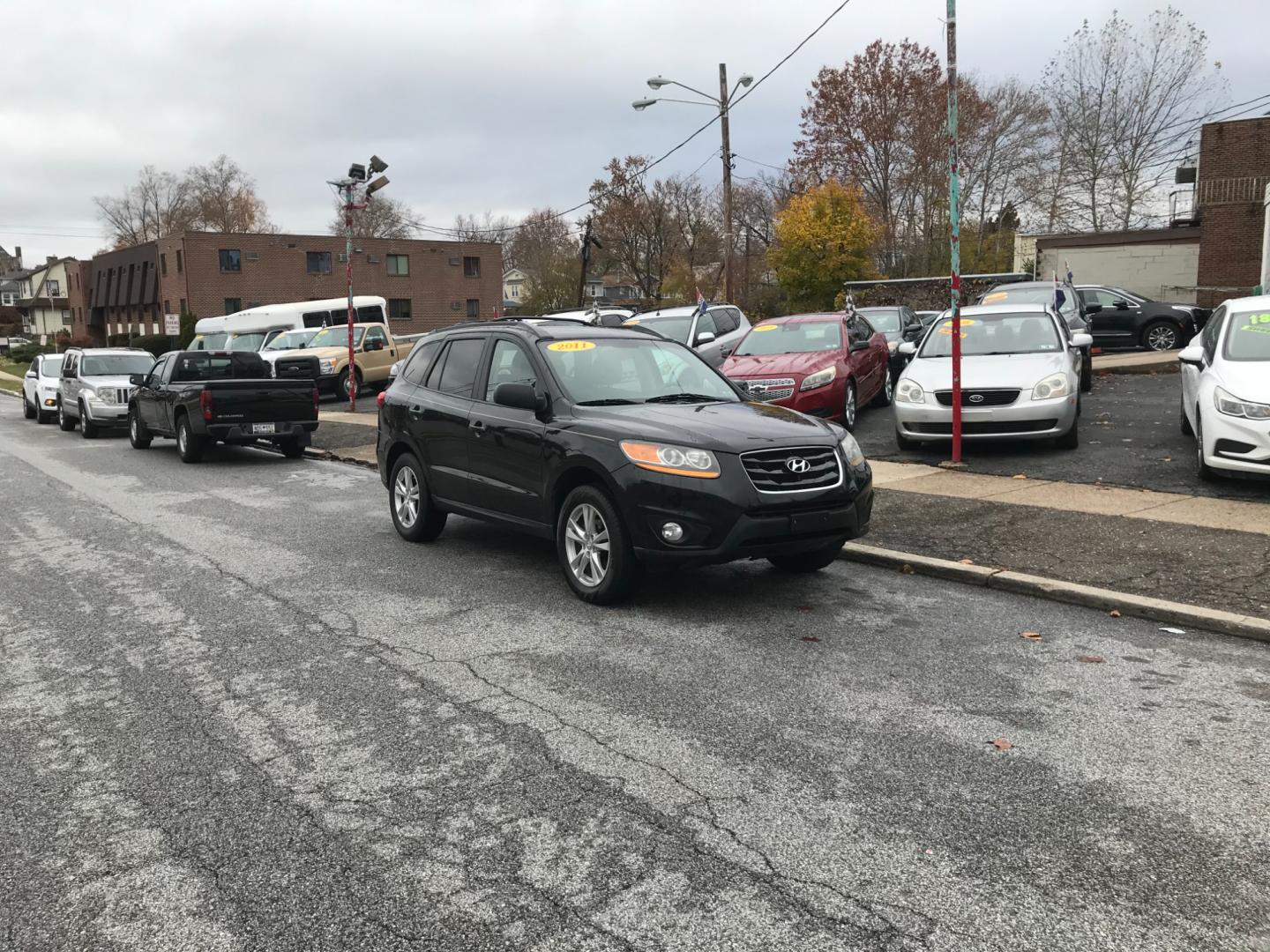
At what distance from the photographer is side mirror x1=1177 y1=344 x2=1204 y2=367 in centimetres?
1021

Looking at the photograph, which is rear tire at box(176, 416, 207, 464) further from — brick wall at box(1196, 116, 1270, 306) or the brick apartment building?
the brick apartment building

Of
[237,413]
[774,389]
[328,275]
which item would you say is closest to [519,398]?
[774,389]

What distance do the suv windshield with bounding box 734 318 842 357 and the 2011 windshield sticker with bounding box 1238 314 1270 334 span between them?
5.58 m

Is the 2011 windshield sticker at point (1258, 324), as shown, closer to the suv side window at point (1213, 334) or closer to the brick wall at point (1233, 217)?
the suv side window at point (1213, 334)

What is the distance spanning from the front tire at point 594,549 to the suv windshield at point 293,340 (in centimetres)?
2171

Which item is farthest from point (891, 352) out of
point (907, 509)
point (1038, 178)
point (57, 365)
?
point (1038, 178)

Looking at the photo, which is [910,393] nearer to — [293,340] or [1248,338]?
[1248,338]

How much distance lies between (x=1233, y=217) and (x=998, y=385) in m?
22.9

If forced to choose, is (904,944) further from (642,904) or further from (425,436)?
(425,436)

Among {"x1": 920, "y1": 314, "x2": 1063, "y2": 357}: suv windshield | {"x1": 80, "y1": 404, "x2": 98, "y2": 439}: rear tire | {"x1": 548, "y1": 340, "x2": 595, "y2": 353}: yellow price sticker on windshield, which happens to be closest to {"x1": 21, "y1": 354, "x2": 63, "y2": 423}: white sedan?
{"x1": 80, "y1": 404, "x2": 98, "y2": 439}: rear tire

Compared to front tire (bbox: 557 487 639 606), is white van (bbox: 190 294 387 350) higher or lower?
higher

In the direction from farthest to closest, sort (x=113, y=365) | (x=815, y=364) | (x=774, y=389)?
(x=113, y=365) < (x=815, y=364) < (x=774, y=389)

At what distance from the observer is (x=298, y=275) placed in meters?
61.1

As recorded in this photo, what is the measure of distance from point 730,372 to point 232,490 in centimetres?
656
